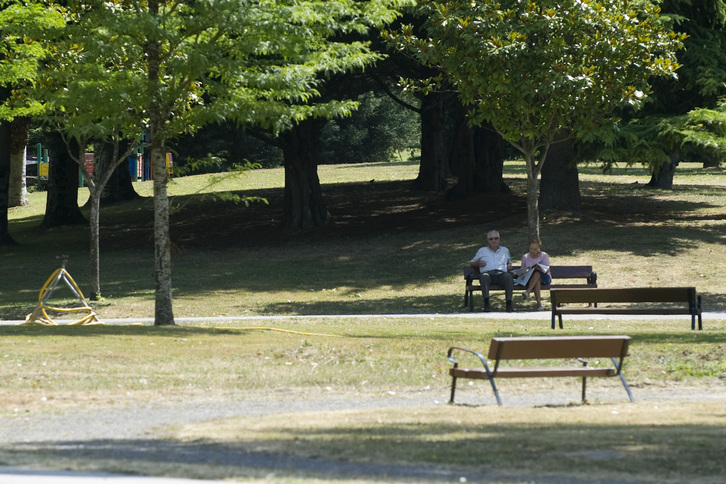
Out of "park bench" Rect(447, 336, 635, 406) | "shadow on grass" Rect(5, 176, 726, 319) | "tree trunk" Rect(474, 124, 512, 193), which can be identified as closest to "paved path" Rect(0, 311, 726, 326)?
"shadow on grass" Rect(5, 176, 726, 319)

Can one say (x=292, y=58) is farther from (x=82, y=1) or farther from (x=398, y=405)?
(x=398, y=405)

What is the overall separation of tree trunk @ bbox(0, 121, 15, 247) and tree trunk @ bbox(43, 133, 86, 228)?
3854 mm

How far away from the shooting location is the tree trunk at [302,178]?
97.8 feet

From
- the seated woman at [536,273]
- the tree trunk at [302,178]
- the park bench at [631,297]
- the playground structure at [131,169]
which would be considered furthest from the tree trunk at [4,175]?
the playground structure at [131,169]

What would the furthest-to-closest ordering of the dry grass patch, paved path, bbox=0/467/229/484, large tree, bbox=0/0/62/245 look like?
large tree, bbox=0/0/62/245 → the dry grass patch → paved path, bbox=0/467/229/484

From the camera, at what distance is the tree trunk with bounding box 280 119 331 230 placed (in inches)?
1173

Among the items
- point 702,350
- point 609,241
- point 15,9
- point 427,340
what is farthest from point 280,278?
point 702,350

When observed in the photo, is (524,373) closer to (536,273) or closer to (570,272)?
(536,273)

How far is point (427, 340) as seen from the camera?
12.7m

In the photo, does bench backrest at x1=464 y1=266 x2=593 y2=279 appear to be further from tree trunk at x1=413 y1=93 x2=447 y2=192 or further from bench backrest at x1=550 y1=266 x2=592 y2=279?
tree trunk at x1=413 y1=93 x2=447 y2=192

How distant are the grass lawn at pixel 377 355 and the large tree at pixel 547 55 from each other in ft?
12.5

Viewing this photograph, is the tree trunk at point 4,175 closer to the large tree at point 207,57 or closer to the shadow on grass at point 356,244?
the shadow on grass at point 356,244

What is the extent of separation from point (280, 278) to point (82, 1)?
9.54 meters

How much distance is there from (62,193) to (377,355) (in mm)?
25322
